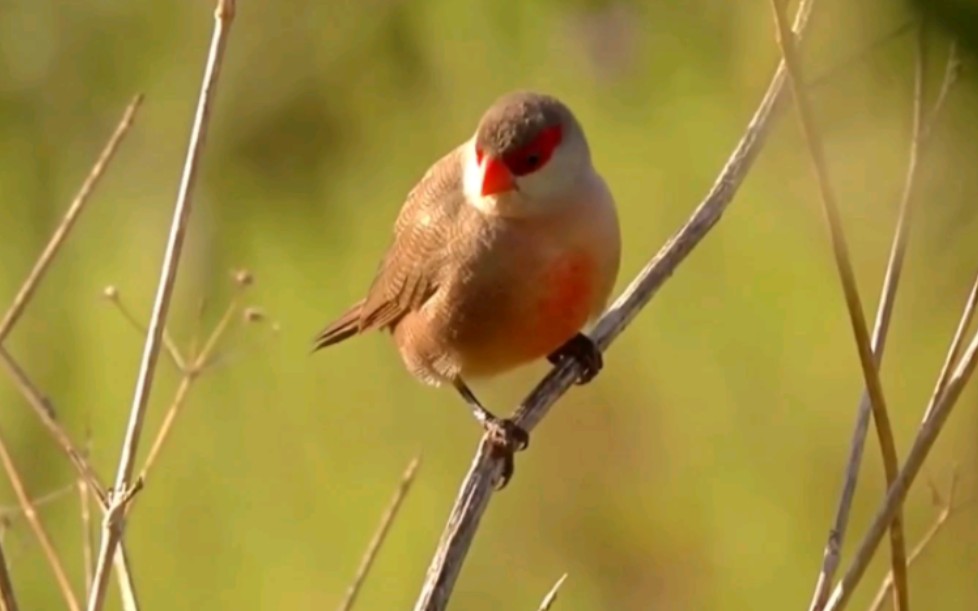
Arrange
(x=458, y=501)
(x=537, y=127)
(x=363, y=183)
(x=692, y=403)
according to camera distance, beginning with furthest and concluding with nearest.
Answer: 1. (x=363, y=183)
2. (x=692, y=403)
3. (x=537, y=127)
4. (x=458, y=501)

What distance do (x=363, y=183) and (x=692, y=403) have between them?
2.00 metres

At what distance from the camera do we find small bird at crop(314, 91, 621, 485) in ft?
8.63

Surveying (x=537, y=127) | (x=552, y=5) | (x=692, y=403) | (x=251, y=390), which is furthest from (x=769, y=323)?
(x=537, y=127)

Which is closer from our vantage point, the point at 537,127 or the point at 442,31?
the point at 537,127

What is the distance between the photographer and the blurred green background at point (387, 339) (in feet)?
17.6

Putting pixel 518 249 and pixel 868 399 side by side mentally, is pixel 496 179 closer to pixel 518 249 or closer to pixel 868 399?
pixel 518 249

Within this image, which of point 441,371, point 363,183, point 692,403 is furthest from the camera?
point 363,183

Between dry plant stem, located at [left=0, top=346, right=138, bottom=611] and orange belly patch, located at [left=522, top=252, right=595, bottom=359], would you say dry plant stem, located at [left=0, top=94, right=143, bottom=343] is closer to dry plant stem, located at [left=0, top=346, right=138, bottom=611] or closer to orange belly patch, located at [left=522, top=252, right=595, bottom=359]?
dry plant stem, located at [left=0, top=346, right=138, bottom=611]

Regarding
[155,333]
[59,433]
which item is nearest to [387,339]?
[59,433]

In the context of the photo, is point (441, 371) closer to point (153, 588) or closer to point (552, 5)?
point (153, 588)

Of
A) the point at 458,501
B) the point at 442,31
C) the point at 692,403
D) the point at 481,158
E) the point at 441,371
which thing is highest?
the point at 442,31

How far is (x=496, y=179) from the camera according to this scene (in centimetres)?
263

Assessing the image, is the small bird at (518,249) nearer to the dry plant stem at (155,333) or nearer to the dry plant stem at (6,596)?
the dry plant stem at (155,333)

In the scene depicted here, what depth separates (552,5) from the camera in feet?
21.8
